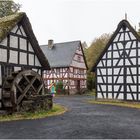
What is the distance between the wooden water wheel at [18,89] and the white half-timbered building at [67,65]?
2258 cm

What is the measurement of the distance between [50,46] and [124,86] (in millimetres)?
21982

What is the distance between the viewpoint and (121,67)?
27.5m

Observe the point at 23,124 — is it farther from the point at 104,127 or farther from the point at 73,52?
the point at 73,52

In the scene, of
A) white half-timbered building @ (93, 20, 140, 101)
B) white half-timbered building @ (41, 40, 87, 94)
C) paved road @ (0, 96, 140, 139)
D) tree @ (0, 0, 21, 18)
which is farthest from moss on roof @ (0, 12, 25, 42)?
white half-timbered building @ (41, 40, 87, 94)

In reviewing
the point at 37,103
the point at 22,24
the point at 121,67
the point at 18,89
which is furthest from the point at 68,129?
the point at 121,67

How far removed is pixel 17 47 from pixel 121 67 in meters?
12.3

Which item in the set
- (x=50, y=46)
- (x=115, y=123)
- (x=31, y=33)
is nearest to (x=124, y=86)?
(x=31, y=33)

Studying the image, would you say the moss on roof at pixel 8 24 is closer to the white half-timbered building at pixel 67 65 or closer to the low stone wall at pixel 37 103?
the low stone wall at pixel 37 103

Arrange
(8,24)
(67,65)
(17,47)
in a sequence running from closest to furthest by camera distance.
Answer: (8,24) → (17,47) → (67,65)

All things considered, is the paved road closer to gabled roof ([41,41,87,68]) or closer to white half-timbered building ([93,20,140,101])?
white half-timbered building ([93,20,140,101])

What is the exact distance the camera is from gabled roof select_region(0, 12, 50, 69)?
1734 centimetres

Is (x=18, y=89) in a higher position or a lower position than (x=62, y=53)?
lower

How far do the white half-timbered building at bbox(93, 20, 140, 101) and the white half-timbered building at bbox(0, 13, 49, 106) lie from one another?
29.7ft

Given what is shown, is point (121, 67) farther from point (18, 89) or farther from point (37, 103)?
point (18, 89)
